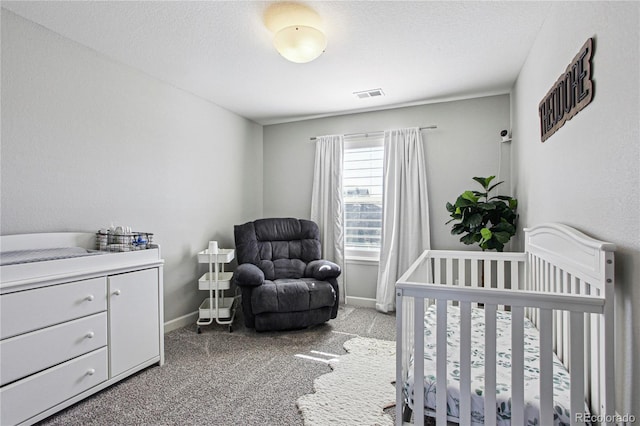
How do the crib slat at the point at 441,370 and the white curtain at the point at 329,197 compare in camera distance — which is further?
the white curtain at the point at 329,197

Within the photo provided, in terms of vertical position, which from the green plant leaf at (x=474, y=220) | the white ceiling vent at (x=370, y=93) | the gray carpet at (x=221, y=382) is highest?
the white ceiling vent at (x=370, y=93)

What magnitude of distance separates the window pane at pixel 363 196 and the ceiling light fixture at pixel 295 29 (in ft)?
6.45

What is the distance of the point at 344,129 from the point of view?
400cm

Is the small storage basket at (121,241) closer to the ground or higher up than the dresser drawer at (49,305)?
higher up

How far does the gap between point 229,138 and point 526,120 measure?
3117mm

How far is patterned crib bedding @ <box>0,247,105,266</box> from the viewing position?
1.64m

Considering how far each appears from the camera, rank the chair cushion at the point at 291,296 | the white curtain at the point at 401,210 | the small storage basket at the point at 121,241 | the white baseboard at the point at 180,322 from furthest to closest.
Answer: the white curtain at the point at 401,210, the white baseboard at the point at 180,322, the chair cushion at the point at 291,296, the small storage basket at the point at 121,241

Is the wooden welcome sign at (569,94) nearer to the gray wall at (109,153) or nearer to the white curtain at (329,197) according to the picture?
the white curtain at (329,197)

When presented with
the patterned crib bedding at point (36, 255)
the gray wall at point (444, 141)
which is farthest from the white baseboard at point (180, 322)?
the gray wall at point (444, 141)

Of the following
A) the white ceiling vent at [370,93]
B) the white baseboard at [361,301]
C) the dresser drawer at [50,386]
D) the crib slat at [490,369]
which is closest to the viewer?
the crib slat at [490,369]

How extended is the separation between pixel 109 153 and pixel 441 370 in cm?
279

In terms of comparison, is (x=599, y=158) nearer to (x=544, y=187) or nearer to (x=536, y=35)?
(x=544, y=187)

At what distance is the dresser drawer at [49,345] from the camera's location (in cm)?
155

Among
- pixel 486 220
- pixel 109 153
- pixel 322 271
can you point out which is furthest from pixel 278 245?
pixel 486 220
